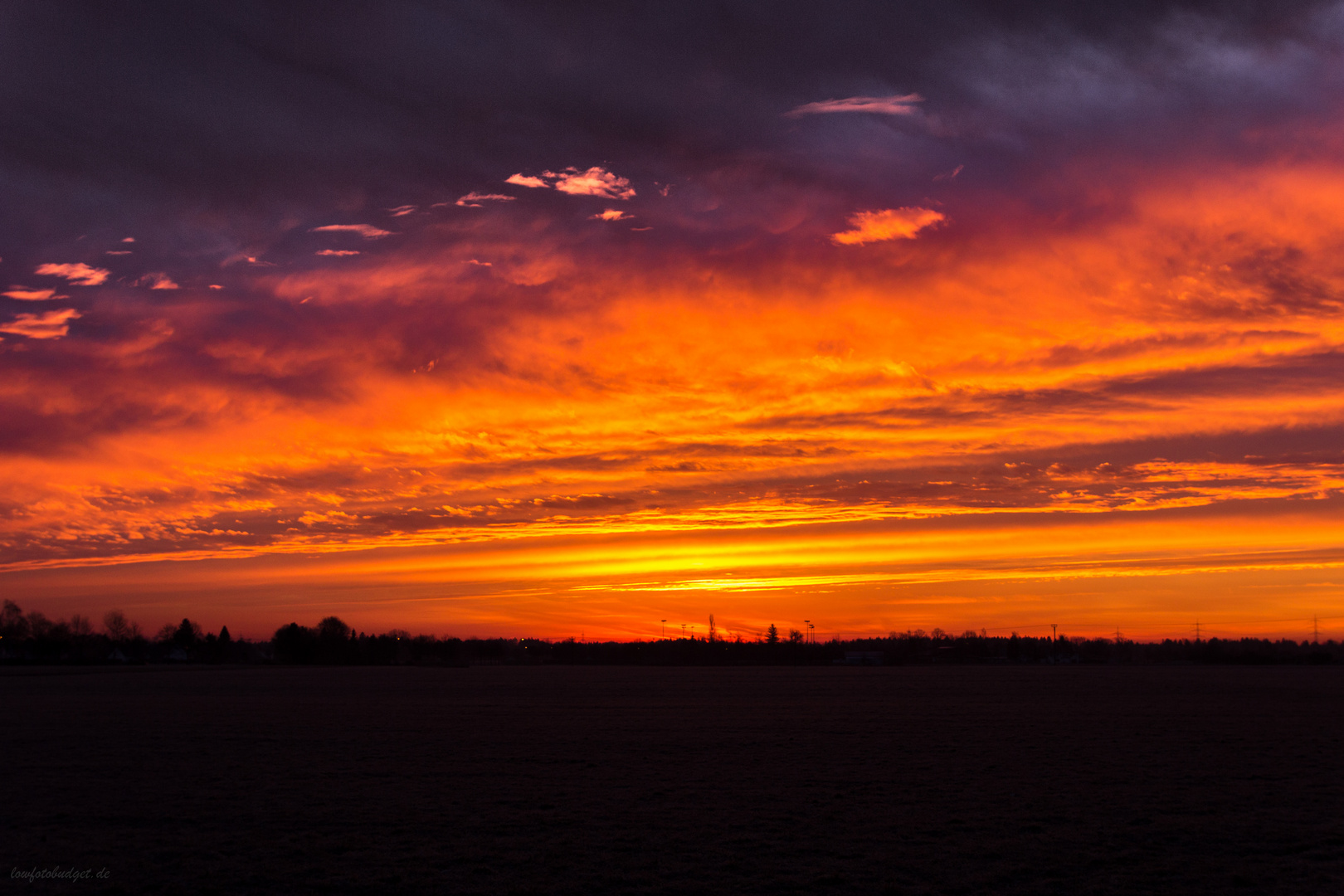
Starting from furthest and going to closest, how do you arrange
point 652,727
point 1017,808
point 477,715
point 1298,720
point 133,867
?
1. point 477,715
2. point 1298,720
3. point 652,727
4. point 1017,808
5. point 133,867

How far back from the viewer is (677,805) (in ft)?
69.2

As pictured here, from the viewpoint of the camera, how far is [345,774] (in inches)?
1018

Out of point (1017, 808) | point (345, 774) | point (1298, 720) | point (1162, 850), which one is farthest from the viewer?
point (1298, 720)

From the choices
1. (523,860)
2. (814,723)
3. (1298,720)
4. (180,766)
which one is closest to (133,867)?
(523,860)

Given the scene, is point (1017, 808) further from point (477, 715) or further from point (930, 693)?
point (930, 693)

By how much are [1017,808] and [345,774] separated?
1809cm

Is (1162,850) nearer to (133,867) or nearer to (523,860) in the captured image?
(523,860)

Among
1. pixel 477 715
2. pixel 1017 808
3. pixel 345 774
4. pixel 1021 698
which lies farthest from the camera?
pixel 1021 698

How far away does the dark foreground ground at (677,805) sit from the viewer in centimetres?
1498

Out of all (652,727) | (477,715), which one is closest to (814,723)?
(652,727)

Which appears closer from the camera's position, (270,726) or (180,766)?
(180,766)

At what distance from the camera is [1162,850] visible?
16484 mm

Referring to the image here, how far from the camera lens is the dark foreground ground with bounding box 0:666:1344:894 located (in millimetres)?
14984

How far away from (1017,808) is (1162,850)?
4.03m
